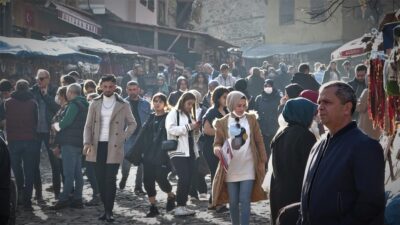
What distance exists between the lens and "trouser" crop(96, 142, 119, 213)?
32.1 ft

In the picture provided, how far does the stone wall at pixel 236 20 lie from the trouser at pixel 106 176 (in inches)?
1671

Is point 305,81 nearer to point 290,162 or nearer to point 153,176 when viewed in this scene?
point 153,176

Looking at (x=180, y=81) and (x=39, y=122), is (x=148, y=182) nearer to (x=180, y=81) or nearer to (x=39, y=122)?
(x=39, y=122)

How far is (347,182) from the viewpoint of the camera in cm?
413

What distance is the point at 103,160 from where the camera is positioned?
32.4ft

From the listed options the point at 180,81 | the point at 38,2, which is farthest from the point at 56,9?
the point at 180,81

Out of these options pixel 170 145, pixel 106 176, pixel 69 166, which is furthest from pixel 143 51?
pixel 106 176

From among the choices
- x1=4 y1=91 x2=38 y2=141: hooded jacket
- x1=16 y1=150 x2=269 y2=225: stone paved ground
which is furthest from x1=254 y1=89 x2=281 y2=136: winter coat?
x1=4 y1=91 x2=38 y2=141: hooded jacket

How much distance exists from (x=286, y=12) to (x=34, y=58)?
1032 inches

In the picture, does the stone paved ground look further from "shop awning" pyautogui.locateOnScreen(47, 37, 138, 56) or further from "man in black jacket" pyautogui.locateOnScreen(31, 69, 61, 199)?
"shop awning" pyautogui.locateOnScreen(47, 37, 138, 56)

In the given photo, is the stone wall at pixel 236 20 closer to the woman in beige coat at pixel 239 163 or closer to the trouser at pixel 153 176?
the trouser at pixel 153 176

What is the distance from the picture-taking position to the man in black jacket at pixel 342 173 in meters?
4.05

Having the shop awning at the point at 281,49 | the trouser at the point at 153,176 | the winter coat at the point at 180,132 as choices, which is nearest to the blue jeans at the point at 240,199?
the winter coat at the point at 180,132

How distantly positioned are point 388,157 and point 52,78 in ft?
46.3
